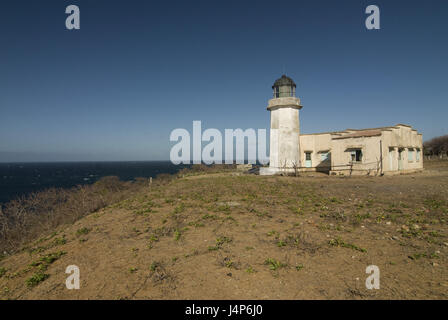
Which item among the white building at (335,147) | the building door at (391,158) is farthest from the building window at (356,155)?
the building door at (391,158)

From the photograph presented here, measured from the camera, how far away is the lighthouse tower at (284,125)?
21.5 m

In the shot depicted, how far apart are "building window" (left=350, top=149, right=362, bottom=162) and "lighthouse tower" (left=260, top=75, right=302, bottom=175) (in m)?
4.97

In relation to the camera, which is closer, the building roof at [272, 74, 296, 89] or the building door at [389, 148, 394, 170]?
the building door at [389, 148, 394, 170]

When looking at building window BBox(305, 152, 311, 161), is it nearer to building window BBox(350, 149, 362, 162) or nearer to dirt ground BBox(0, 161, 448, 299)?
building window BBox(350, 149, 362, 162)

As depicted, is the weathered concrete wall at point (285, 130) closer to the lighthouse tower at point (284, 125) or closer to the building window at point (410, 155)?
the lighthouse tower at point (284, 125)

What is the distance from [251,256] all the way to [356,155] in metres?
19.2

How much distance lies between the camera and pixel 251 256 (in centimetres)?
484

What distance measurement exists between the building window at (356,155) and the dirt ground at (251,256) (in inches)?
451

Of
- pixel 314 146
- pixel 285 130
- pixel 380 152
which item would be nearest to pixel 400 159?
pixel 380 152

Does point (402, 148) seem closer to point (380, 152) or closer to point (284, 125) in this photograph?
point (380, 152)

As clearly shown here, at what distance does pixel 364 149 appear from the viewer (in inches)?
745

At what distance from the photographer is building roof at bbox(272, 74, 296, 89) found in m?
21.5

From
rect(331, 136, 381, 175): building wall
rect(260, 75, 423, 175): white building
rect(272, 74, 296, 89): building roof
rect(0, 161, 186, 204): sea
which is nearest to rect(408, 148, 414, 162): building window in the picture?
rect(260, 75, 423, 175): white building
